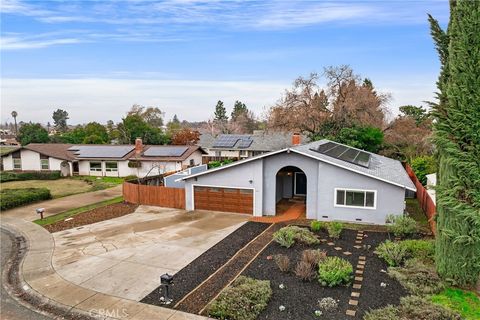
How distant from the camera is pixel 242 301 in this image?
29.5ft

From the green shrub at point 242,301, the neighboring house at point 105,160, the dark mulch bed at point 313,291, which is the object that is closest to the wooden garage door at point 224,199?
the dark mulch bed at point 313,291

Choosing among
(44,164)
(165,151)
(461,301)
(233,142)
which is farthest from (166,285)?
(233,142)

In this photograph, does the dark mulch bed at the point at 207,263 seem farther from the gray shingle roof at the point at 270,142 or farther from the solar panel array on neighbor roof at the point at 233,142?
the solar panel array on neighbor roof at the point at 233,142

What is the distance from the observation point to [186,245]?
47.2 ft

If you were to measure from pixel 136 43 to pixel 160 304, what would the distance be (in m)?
17.6

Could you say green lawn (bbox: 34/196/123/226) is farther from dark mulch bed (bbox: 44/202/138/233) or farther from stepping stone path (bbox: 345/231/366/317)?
stepping stone path (bbox: 345/231/366/317)

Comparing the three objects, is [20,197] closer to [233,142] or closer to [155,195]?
[155,195]

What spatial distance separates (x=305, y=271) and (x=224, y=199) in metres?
10.2

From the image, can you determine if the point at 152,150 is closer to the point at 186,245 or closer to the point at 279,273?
the point at 186,245

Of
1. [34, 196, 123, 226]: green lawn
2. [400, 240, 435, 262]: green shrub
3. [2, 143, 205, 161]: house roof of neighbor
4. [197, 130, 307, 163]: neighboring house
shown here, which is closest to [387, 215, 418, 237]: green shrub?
[400, 240, 435, 262]: green shrub

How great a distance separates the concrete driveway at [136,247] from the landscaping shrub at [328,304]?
5327 mm

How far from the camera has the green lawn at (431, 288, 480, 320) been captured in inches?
335

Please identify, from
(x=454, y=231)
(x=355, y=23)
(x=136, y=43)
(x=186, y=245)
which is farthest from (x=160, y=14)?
(x=454, y=231)

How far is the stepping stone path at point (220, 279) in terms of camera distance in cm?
930
